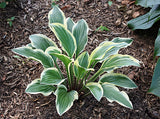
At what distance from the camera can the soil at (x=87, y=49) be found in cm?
186

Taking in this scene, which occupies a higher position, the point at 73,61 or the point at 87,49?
the point at 73,61

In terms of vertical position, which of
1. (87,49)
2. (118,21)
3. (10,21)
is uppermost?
(10,21)

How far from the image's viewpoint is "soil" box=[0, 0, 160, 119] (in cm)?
186

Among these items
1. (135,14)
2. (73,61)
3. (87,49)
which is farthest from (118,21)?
(73,61)

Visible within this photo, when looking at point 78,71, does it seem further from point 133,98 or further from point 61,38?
point 133,98

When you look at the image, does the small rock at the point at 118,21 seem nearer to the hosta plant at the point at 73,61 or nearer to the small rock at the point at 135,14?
the small rock at the point at 135,14

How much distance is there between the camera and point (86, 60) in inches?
62.4

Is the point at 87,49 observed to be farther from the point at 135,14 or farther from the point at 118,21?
the point at 135,14

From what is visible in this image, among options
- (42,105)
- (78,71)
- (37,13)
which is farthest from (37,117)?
(37,13)

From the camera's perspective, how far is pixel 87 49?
2.29 metres

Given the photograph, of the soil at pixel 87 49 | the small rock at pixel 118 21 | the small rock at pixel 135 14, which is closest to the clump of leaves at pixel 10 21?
the soil at pixel 87 49

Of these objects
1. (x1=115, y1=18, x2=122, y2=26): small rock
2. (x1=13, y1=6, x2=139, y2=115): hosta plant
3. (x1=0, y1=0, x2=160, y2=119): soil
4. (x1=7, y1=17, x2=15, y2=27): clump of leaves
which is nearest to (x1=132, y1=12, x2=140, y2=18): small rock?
→ (x1=0, y1=0, x2=160, y2=119): soil

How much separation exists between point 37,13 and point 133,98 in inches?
69.0

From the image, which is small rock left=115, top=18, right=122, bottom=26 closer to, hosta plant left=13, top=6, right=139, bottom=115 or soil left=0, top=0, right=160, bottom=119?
soil left=0, top=0, right=160, bottom=119
